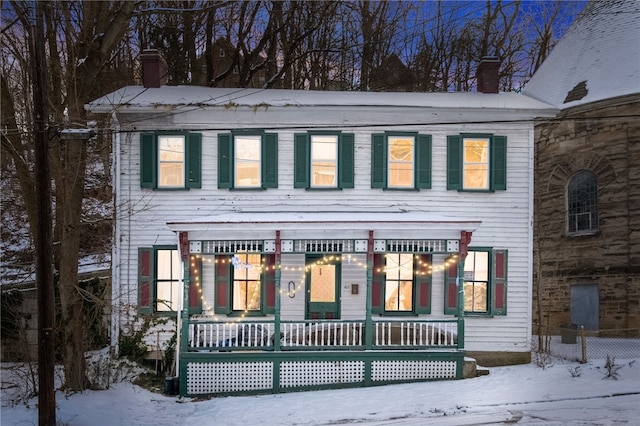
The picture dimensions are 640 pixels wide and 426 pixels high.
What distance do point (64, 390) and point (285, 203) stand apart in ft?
20.6

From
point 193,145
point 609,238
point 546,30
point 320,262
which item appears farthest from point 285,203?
point 546,30

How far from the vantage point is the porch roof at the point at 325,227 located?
11305mm

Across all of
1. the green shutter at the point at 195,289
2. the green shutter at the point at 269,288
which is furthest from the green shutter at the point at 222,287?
the green shutter at the point at 269,288

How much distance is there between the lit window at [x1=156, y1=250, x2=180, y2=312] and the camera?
1312cm

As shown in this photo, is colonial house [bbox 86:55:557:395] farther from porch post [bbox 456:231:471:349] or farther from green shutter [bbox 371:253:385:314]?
porch post [bbox 456:231:471:349]

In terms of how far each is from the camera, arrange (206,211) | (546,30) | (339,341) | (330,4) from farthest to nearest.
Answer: (546,30) → (330,4) → (206,211) → (339,341)

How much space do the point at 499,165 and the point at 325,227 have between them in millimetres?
4902

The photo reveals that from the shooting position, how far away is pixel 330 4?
75.4 feet

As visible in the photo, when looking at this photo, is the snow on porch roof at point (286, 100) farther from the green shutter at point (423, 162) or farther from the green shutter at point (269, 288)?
the green shutter at point (269, 288)

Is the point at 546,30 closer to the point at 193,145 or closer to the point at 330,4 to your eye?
the point at 330,4

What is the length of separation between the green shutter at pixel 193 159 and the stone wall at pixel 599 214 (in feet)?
31.9

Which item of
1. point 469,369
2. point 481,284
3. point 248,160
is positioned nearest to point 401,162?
point 481,284

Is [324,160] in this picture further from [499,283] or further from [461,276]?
[499,283]

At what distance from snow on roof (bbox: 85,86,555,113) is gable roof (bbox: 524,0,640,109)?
14.4ft
